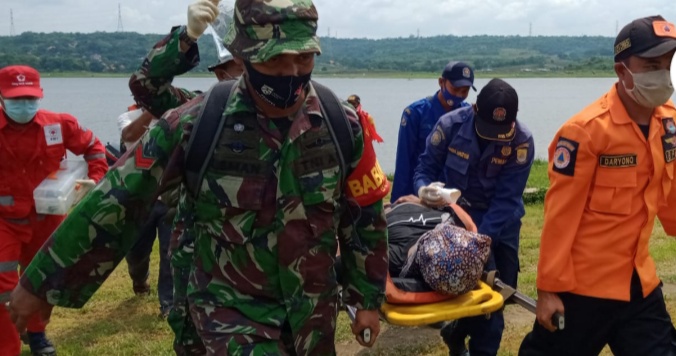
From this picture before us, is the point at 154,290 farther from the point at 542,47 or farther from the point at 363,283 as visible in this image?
the point at 542,47

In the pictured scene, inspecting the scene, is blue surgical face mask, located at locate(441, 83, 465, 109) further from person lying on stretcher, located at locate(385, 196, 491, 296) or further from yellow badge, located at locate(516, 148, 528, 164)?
person lying on stretcher, located at locate(385, 196, 491, 296)

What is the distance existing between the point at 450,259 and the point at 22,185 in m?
3.06

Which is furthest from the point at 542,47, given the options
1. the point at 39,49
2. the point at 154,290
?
the point at 154,290

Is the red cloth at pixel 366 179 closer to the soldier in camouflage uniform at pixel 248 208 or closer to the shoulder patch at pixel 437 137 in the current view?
the soldier in camouflage uniform at pixel 248 208

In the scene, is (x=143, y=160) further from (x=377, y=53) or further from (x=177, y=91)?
(x=377, y=53)

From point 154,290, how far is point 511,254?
137 inches

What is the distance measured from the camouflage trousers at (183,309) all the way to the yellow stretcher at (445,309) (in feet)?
3.64

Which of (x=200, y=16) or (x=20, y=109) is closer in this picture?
(x=200, y=16)

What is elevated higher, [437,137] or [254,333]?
[437,137]

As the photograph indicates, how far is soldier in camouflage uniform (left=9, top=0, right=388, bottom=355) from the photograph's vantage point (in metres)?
2.87

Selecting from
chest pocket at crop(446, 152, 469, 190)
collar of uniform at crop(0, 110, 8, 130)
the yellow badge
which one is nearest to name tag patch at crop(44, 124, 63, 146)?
collar of uniform at crop(0, 110, 8, 130)

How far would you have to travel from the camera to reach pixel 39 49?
160 feet

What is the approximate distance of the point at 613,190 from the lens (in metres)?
3.74

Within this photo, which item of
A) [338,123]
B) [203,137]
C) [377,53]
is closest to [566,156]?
[338,123]
